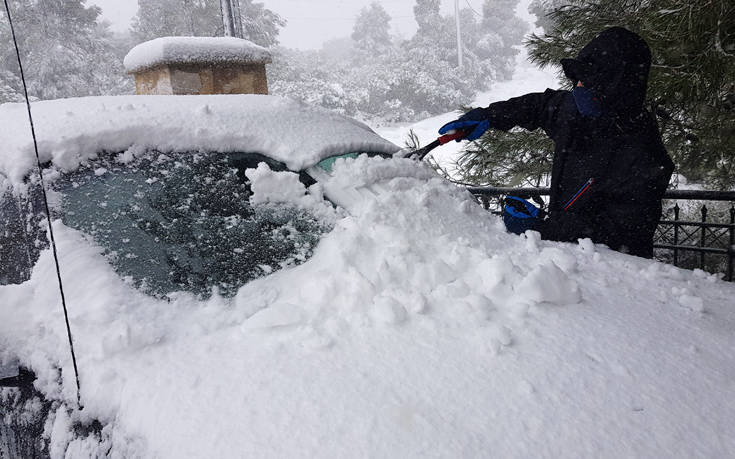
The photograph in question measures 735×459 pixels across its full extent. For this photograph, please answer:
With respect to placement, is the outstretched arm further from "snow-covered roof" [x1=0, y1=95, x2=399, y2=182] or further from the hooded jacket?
"snow-covered roof" [x1=0, y1=95, x2=399, y2=182]

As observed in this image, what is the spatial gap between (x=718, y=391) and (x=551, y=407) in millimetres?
446

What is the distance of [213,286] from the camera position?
4.70 ft

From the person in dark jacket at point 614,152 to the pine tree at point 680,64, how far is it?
2.03 ft

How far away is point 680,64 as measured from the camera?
2.80 meters

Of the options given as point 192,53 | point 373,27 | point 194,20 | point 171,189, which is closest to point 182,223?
point 171,189

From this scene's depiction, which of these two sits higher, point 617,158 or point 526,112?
point 526,112

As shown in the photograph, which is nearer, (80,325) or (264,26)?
(80,325)

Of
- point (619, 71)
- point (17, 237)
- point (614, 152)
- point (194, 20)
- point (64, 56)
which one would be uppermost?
point (194, 20)

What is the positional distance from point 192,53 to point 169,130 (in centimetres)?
355

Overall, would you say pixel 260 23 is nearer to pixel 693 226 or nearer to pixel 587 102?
pixel 693 226

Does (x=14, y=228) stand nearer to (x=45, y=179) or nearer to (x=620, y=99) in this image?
(x=45, y=179)

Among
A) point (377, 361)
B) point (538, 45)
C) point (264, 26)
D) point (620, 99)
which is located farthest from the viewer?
point (264, 26)

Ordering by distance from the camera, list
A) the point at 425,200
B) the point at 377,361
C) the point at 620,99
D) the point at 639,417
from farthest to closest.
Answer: the point at 620,99
the point at 425,200
the point at 377,361
the point at 639,417

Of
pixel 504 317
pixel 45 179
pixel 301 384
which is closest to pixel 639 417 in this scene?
pixel 504 317
